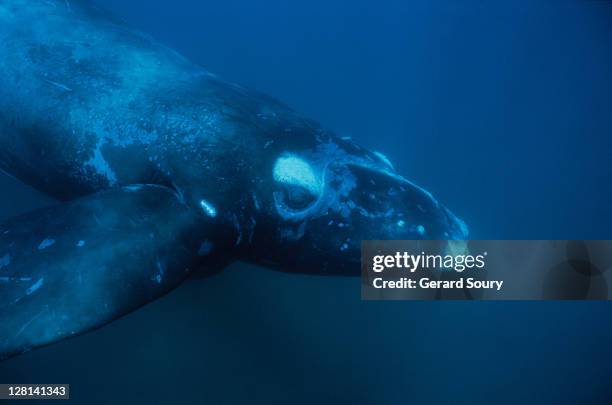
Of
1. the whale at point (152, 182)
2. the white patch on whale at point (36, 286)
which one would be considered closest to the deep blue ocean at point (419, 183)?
the whale at point (152, 182)

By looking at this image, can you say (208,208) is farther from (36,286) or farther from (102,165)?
(36,286)

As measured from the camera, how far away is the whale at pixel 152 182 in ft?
13.4

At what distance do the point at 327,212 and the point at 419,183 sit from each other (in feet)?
22.2

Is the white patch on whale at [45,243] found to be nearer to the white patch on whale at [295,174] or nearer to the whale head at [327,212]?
the whale head at [327,212]

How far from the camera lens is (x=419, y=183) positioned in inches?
438

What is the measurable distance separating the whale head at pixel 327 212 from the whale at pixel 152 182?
14 mm

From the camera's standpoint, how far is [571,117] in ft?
45.4

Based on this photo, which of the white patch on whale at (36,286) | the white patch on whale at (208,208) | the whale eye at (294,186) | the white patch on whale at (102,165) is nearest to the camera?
the white patch on whale at (36,286)

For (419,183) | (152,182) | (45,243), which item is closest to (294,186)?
(152,182)

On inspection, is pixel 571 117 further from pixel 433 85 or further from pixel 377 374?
pixel 377 374

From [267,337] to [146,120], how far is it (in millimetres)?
4941

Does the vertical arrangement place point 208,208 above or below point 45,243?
above

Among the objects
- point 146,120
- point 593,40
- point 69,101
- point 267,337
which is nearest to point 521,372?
point 267,337

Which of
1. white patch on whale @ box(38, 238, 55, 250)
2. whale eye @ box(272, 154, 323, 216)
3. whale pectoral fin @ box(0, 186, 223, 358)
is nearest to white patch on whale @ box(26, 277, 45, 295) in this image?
whale pectoral fin @ box(0, 186, 223, 358)
